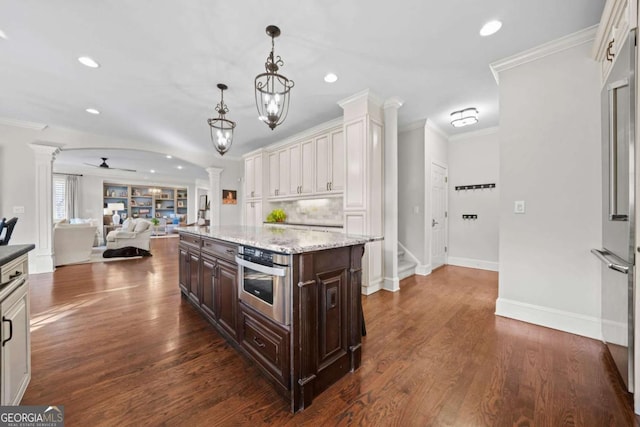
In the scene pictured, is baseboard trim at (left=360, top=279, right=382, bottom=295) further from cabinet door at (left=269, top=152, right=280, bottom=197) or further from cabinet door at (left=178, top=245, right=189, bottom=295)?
cabinet door at (left=269, top=152, right=280, bottom=197)

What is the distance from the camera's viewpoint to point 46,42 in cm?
236

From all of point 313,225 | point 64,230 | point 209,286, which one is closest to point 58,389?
point 209,286

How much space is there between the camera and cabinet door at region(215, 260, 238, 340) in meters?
1.92

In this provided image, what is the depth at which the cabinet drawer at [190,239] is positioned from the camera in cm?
255

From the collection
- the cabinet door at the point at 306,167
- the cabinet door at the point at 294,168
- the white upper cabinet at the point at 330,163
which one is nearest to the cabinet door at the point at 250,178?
the cabinet door at the point at 294,168

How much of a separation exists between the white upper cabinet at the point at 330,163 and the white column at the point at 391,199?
749 mm

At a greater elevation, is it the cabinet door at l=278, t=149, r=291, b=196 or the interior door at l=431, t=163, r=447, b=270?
the cabinet door at l=278, t=149, r=291, b=196

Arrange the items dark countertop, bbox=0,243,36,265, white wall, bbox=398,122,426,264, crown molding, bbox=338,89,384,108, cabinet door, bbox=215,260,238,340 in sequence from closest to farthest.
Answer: dark countertop, bbox=0,243,36,265 → cabinet door, bbox=215,260,238,340 → crown molding, bbox=338,89,384,108 → white wall, bbox=398,122,426,264

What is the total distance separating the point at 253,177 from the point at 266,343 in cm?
509

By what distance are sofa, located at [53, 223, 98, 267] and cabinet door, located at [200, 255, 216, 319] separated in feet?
15.9

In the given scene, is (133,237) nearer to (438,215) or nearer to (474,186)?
(438,215)

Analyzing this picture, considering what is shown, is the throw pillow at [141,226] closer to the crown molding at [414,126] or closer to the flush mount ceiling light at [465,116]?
the crown molding at [414,126]

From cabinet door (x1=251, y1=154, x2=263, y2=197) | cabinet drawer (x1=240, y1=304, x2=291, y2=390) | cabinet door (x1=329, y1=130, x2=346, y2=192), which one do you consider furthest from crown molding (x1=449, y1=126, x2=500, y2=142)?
cabinet drawer (x1=240, y1=304, x2=291, y2=390)

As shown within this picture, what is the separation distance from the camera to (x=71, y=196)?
8.82 m
